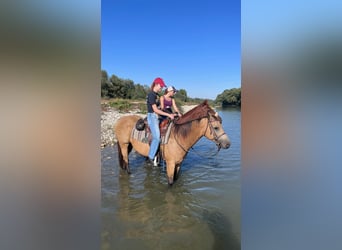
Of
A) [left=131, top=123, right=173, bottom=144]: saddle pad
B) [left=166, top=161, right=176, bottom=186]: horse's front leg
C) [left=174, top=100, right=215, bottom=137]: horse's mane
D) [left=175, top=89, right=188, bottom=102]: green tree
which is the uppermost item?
[left=175, top=89, right=188, bottom=102]: green tree

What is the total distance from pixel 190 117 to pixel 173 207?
131 cm

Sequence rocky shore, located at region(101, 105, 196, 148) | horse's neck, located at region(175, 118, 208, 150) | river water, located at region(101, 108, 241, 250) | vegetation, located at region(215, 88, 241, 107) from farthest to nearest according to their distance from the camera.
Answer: rocky shore, located at region(101, 105, 196, 148) < horse's neck, located at region(175, 118, 208, 150) < river water, located at region(101, 108, 241, 250) < vegetation, located at region(215, 88, 241, 107)

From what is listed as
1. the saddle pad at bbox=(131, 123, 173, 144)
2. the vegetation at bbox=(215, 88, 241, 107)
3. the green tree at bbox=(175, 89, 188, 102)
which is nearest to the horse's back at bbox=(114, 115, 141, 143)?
the saddle pad at bbox=(131, 123, 173, 144)

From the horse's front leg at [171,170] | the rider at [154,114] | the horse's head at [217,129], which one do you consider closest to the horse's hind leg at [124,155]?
the rider at [154,114]

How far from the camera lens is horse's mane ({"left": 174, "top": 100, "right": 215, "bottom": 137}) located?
3326mm

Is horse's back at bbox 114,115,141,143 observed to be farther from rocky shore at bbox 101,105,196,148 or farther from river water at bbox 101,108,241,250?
rocky shore at bbox 101,105,196,148

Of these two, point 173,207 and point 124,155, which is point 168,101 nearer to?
point 124,155

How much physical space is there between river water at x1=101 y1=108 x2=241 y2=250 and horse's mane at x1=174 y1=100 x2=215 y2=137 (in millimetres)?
274

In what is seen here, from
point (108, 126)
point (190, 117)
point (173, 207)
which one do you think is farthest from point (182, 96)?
point (173, 207)

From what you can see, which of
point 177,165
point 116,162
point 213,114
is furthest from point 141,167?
point 213,114

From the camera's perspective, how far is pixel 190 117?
342cm

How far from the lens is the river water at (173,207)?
7.10 feet

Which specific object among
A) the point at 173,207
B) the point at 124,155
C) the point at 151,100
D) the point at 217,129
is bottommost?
the point at 173,207
